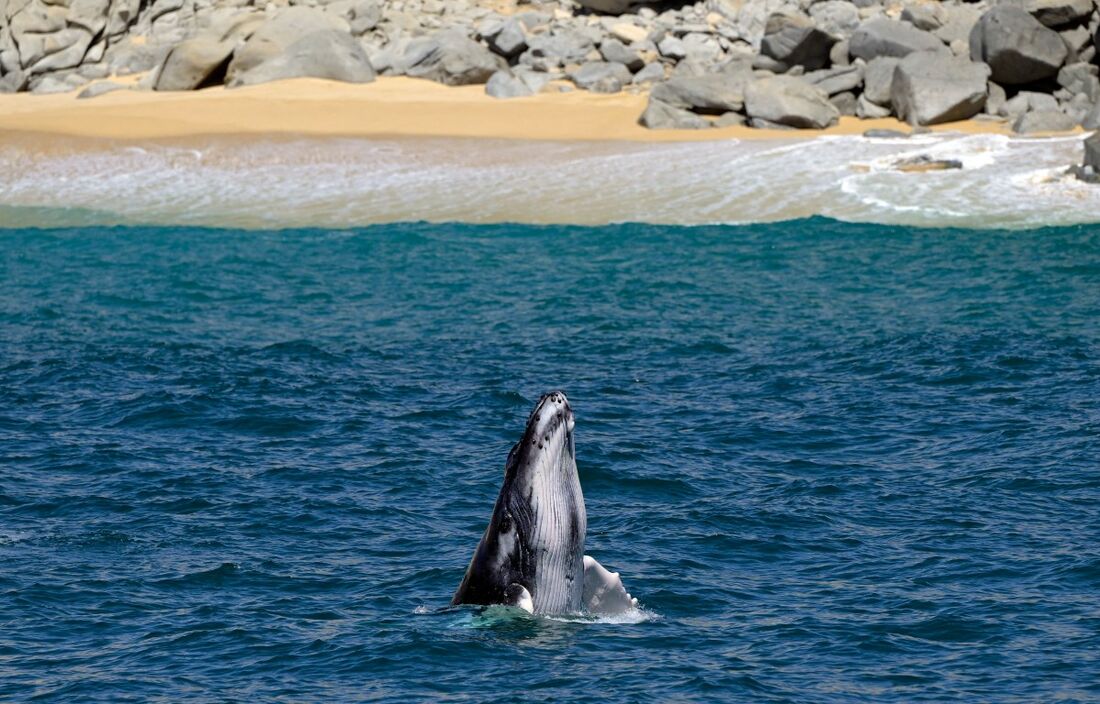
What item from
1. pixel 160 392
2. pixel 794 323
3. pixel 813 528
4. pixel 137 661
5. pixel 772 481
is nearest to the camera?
pixel 137 661

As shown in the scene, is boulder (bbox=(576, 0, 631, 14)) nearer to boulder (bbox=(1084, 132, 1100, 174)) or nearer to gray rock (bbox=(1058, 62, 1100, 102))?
gray rock (bbox=(1058, 62, 1100, 102))

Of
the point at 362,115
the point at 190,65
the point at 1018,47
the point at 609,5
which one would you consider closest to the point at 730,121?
the point at 1018,47

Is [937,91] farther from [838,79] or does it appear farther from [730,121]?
[730,121]

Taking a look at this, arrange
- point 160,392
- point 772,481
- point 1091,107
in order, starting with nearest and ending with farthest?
point 772,481 → point 160,392 → point 1091,107

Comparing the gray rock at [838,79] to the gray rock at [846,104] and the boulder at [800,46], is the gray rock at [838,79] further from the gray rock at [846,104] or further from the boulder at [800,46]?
the boulder at [800,46]

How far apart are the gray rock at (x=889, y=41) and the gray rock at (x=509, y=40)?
368 inches

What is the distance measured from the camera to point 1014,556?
1216 centimetres

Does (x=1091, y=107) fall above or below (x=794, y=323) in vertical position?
above

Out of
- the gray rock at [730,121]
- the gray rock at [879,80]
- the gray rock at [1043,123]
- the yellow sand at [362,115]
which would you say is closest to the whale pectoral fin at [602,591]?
the yellow sand at [362,115]

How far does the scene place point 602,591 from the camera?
10.6 metres

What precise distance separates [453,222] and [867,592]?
1801 cm

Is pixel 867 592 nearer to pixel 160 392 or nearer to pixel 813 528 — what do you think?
pixel 813 528

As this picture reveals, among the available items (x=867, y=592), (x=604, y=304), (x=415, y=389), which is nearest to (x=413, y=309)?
(x=604, y=304)

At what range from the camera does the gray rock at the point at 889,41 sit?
38.0 m
